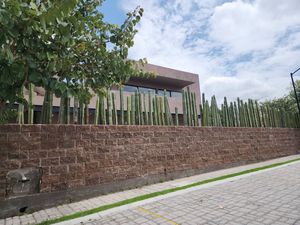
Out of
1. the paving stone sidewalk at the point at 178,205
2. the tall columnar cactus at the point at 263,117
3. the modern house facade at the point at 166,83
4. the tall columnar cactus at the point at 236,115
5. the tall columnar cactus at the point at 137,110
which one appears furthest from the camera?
the modern house facade at the point at 166,83

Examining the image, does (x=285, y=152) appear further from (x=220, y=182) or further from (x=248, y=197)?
(x=248, y=197)

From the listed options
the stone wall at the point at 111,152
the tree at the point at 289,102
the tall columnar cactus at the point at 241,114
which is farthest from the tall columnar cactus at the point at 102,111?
the tree at the point at 289,102

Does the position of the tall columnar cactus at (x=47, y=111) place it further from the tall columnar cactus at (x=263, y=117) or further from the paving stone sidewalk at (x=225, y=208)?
the tall columnar cactus at (x=263, y=117)

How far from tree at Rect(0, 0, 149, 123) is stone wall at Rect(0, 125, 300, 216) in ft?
4.15

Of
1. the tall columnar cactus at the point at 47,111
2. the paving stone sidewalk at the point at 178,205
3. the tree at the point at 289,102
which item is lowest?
the paving stone sidewalk at the point at 178,205

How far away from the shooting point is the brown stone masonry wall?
4898 millimetres

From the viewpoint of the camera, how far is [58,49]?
336cm

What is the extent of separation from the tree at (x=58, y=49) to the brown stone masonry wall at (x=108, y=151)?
1.29 meters

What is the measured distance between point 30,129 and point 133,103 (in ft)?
10.9

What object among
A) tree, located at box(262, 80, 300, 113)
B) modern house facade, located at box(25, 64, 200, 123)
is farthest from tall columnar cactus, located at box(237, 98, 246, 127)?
tree, located at box(262, 80, 300, 113)

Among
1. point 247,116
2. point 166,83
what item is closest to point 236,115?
point 247,116

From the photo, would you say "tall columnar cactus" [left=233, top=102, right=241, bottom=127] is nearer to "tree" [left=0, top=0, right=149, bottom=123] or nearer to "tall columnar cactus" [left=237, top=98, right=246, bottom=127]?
"tall columnar cactus" [left=237, top=98, right=246, bottom=127]

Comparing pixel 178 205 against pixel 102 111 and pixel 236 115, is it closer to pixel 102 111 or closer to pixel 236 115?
pixel 102 111

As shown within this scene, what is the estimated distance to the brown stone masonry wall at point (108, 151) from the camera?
16.1 ft
